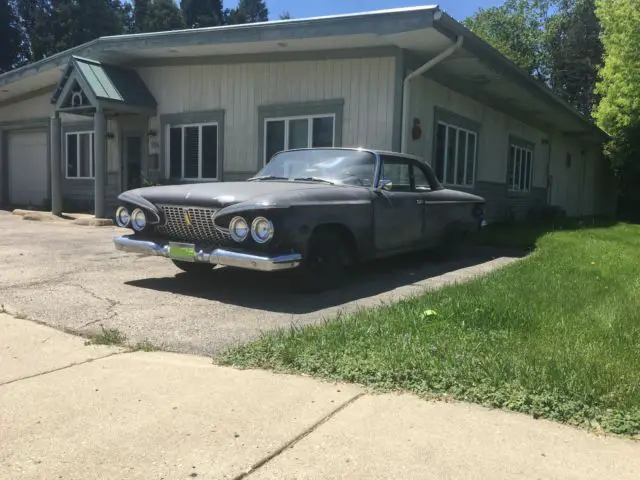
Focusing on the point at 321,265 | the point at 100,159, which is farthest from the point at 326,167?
the point at 100,159

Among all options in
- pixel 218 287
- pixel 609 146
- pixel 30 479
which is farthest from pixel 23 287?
pixel 609 146

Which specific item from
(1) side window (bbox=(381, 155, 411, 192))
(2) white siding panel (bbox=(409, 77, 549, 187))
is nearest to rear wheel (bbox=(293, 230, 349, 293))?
(1) side window (bbox=(381, 155, 411, 192))

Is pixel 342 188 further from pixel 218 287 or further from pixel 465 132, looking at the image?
pixel 465 132

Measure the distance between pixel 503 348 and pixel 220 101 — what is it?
1047 centimetres

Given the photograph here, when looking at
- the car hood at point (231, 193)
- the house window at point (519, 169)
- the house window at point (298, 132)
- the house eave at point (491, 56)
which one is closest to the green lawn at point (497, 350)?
the car hood at point (231, 193)

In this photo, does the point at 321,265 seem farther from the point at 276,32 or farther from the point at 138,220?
the point at 276,32

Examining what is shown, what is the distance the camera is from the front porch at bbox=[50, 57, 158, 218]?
1337 cm

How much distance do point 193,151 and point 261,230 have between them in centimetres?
899

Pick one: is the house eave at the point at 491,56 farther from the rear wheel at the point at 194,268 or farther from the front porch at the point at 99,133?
the front porch at the point at 99,133

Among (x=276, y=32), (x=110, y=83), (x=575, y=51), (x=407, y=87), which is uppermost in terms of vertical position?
(x=575, y=51)

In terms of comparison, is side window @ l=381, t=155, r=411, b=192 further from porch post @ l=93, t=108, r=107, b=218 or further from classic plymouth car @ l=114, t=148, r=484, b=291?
porch post @ l=93, t=108, r=107, b=218

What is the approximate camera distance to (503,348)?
12.9 feet

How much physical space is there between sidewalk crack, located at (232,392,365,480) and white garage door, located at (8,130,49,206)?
669 inches

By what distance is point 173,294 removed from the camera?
5957mm
